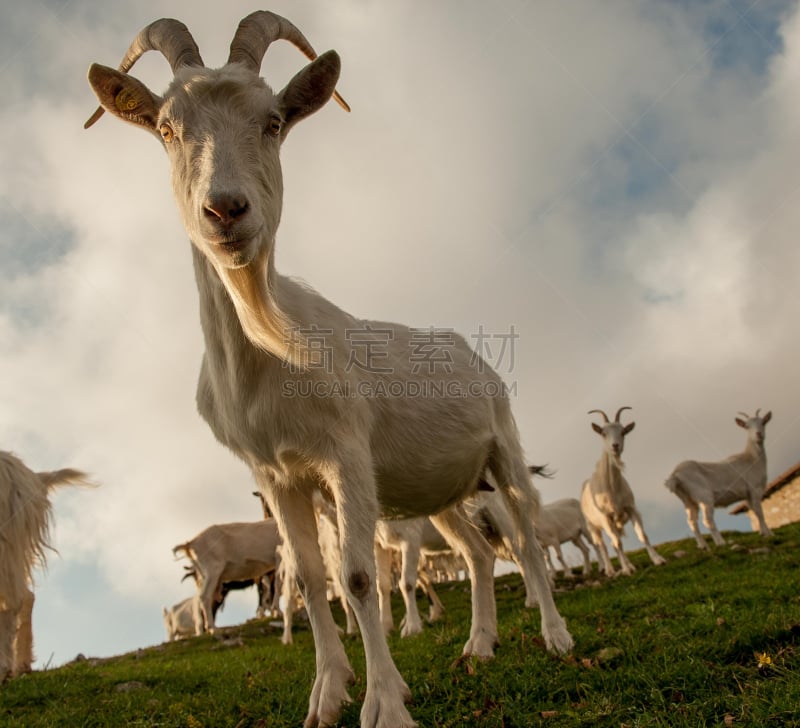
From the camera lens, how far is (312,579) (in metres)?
3.84

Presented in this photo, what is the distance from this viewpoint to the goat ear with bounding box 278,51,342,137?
11.8ft

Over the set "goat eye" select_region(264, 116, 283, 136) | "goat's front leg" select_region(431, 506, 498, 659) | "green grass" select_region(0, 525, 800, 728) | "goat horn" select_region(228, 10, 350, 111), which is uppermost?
"goat horn" select_region(228, 10, 350, 111)

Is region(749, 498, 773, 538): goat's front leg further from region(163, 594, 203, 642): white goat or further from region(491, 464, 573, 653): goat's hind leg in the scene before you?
region(163, 594, 203, 642): white goat

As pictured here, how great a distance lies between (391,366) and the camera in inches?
175

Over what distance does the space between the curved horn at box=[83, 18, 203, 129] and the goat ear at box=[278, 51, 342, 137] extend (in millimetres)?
870

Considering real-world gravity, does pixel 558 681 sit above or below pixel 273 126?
below

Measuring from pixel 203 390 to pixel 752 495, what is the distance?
1675 centimetres

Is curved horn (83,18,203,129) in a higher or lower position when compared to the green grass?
higher

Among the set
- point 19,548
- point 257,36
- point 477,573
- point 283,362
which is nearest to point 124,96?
point 257,36

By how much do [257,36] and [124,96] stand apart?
1.12 meters

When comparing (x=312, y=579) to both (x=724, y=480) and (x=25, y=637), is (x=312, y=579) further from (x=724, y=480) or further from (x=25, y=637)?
(x=724, y=480)

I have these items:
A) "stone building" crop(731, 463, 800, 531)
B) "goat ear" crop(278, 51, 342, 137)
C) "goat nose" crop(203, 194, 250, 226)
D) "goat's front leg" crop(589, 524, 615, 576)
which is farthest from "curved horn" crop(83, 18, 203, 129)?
"stone building" crop(731, 463, 800, 531)

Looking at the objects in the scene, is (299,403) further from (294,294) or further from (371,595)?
(371,595)

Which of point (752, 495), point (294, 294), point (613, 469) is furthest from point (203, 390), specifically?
point (752, 495)
